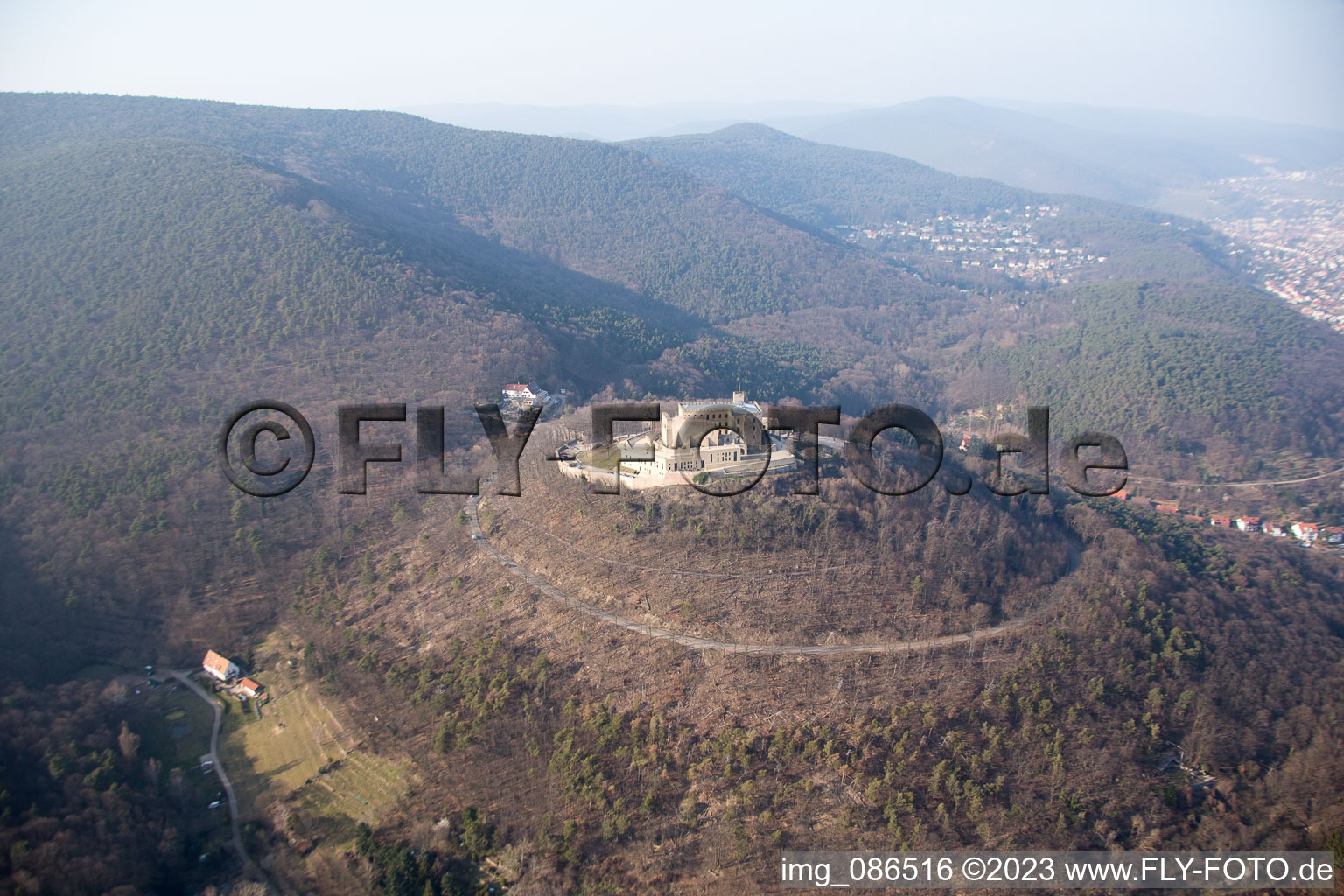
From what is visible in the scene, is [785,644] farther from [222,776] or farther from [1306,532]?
[1306,532]

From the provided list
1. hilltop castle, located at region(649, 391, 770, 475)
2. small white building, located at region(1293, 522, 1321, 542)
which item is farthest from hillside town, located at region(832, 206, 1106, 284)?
hilltop castle, located at region(649, 391, 770, 475)

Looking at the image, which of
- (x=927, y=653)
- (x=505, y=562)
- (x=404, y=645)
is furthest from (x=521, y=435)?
(x=927, y=653)

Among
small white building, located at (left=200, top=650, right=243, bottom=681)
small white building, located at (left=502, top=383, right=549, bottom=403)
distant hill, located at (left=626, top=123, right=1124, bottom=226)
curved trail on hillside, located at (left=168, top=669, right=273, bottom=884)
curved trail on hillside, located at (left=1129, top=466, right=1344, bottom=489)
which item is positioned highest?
distant hill, located at (left=626, top=123, right=1124, bottom=226)

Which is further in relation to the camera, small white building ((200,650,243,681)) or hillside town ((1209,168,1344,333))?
hillside town ((1209,168,1344,333))

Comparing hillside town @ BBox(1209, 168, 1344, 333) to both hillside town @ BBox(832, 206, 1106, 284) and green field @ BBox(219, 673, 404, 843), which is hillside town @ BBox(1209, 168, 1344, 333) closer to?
hillside town @ BBox(832, 206, 1106, 284)

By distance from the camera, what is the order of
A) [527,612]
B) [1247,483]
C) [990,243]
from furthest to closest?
[990,243], [1247,483], [527,612]

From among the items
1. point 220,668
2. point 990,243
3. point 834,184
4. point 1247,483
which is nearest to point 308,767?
point 220,668
